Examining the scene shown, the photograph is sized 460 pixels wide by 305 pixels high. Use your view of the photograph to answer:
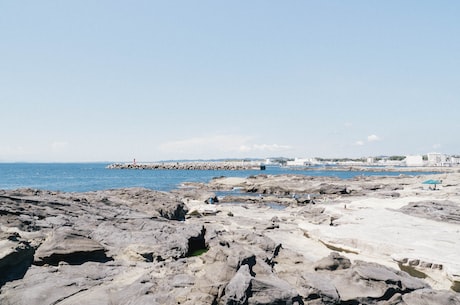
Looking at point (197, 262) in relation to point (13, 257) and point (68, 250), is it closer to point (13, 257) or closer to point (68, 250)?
point (68, 250)

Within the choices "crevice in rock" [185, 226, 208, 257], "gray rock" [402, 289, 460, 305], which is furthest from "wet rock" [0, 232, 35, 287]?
"gray rock" [402, 289, 460, 305]

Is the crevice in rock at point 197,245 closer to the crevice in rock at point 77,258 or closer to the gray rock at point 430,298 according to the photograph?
the crevice in rock at point 77,258

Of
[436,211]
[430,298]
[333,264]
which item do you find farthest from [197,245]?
[436,211]

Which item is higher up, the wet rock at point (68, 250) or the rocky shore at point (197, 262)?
the wet rock at point (68, 250)

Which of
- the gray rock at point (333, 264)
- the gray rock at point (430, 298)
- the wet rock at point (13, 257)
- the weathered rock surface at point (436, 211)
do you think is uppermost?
the wet rock at point (13, 257)

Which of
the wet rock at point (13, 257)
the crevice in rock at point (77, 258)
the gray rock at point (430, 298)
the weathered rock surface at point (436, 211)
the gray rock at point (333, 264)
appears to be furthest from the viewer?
the weathered rock surface at point (436, 211)

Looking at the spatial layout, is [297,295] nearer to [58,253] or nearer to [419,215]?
[58,253]

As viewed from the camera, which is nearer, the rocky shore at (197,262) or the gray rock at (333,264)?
the rocky shore at (197,262)

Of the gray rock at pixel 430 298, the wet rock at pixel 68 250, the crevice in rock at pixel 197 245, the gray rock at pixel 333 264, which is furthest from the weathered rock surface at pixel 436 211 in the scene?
the wet rock at pixel 68 250

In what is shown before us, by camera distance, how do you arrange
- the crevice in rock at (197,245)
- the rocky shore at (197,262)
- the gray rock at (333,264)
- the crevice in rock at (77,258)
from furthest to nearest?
the crevice in rock at (197,245) < the gray rock at (333,264) < the crevice in rock at (77,258) < the rocky shore at (197,262)

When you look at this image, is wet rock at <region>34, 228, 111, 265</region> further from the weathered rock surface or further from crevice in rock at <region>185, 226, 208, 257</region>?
the weathered rock surface

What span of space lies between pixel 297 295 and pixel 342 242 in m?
13.0

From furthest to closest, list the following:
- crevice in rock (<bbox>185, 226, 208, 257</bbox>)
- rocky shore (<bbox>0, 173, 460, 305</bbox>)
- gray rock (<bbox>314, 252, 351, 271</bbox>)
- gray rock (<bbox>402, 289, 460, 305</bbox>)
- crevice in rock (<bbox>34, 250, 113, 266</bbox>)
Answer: crevice in rock (<bbox>185, 226, 208, 257</bbox>) → gray rock (<bbox>314, 252, 351, 271</bbox>) → crevice in rock (<bbox>34, 250, 113, 266</bbox>) → gray rock (<bbox>402, 289, 460, 305</bbox>) → rocky shore (<bbox>0, 173, 460, 305</bbox>)

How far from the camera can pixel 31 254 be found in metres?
13.0
